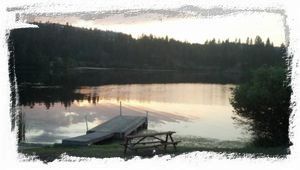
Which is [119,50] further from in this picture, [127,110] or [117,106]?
[127,110]

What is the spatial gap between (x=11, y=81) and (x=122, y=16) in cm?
169

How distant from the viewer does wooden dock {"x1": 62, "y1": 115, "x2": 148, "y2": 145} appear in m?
15.8

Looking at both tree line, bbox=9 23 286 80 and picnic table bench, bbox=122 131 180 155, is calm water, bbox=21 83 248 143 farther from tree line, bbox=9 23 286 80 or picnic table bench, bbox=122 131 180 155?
picnic table bench, bbox=122 131 180 155

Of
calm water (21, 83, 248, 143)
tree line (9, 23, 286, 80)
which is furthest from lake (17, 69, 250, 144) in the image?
tree line (9, 23, 286, 80)

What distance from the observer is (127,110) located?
2239 cm

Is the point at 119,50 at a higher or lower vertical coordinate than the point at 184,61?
higher

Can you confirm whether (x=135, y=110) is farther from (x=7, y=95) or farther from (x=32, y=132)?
(x=7, y=95)

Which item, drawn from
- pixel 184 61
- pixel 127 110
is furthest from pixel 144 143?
pixel 127 110

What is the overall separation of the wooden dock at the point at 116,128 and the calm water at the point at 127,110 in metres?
0.39

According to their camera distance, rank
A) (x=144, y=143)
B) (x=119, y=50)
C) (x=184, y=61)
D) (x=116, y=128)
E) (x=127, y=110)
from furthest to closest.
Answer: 1. (x=127, y=110)
2. (x=116, y=128)
3. (x=184, y=61)
4. (x=119, y=50)
5. (x=144, y=143)

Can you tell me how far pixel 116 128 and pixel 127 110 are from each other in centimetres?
425

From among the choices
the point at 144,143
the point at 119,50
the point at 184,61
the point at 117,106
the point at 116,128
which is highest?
the point at 119,50

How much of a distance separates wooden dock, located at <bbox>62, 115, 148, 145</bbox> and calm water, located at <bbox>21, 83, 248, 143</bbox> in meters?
0.39

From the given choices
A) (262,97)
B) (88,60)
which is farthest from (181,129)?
(88,60)
